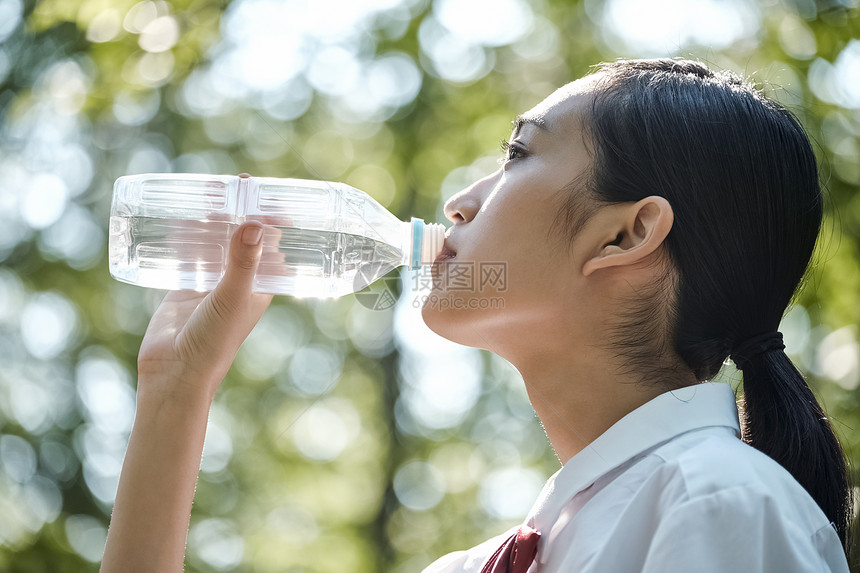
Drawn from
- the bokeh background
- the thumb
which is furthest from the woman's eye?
the bokeh background

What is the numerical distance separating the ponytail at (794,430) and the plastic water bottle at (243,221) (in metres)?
0.95

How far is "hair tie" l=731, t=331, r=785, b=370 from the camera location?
5.60ft

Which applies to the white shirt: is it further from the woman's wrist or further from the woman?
the woman's wrist

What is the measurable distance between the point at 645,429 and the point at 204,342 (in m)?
1.07

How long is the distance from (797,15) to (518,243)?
3179 millimetres

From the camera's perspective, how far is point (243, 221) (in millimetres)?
2088

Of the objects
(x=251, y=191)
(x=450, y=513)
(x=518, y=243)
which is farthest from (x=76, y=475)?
(x=518, y=243)

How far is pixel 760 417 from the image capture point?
1.71 meters

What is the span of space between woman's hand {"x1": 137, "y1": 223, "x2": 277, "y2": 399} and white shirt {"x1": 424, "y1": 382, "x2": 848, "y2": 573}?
851 mm

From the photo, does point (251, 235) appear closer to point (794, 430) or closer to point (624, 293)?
point (624, 293)

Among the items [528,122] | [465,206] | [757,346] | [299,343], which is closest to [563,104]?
[528,122]

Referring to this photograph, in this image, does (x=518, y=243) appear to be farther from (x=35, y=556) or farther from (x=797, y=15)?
(x=35, y=556)

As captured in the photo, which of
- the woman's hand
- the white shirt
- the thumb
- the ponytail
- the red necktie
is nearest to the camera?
the white shirt

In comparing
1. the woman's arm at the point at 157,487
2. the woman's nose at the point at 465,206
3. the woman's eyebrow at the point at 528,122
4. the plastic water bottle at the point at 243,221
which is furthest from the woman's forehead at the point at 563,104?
the woman's arm at the point at 157,487
